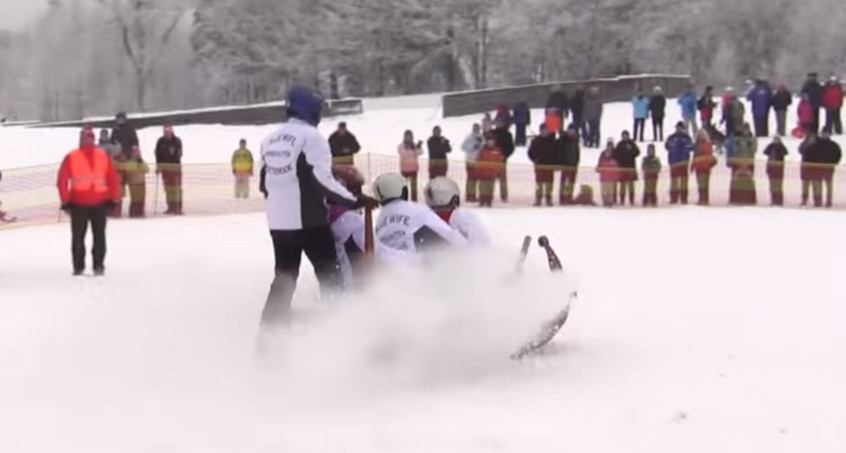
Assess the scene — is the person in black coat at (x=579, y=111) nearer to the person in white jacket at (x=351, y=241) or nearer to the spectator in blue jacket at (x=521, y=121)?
the spectator in blue jacket at (x=521, y=121)

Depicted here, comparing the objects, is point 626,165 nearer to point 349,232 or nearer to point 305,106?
point 349,232

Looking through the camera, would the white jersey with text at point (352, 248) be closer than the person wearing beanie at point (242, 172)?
Yes

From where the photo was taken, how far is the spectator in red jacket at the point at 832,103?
25.8 meters

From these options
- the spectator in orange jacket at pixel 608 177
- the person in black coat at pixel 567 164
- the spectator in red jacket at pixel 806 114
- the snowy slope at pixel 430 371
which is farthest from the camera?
the spectator in red jacket at pixel 806 114

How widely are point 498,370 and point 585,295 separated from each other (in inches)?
127

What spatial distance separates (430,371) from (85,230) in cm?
587

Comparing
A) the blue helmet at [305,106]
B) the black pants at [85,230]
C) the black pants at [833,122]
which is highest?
the black pants at [833,122]

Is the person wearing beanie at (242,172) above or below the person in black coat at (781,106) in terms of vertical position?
below

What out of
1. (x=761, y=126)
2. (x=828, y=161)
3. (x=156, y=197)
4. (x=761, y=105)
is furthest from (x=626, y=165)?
(x=761, y=126)

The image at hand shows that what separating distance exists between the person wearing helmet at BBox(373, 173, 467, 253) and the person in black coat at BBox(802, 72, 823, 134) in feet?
66.8

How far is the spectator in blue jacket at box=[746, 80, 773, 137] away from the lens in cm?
2666

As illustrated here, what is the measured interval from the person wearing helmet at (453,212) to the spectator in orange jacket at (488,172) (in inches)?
446

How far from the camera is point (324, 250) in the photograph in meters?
7.29

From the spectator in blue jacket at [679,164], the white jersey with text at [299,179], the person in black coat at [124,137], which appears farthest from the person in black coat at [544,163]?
the white jersey with text at [299,179]
